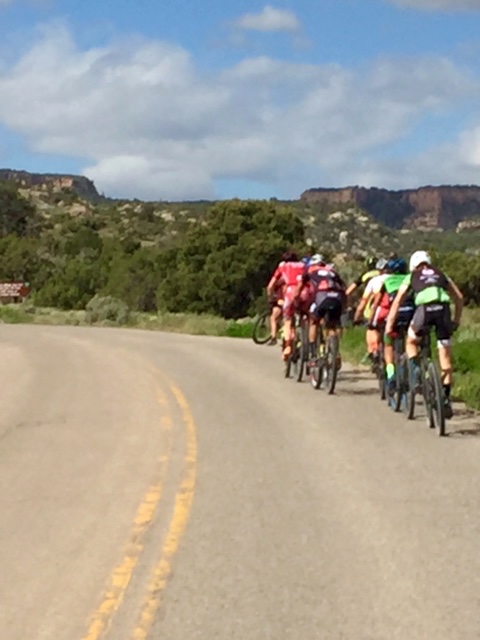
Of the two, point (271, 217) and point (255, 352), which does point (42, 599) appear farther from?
point (271, 217)

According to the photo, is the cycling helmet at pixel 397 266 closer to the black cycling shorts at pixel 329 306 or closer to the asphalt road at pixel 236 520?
the black cycling shorts at pixel 329 306

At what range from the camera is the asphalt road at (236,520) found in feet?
21.7

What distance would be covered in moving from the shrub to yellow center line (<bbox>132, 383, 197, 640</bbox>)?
32.8 m

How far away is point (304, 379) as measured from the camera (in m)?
19.1

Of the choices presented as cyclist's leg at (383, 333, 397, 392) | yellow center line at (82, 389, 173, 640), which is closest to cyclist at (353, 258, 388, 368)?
cyclist's leg at (383, 333, 397, 392)

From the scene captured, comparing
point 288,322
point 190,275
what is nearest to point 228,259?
point 190,275

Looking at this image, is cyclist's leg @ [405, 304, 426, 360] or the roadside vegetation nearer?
cyclist's leg @ [405, 304, 426, 360]

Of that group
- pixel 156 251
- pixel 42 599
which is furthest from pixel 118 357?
pixel 156 251

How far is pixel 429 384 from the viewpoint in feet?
42.8

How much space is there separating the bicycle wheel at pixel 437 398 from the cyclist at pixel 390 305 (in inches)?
75.2

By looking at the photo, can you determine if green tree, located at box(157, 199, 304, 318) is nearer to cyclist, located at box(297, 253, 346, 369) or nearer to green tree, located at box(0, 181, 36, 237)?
cyclist, located at box(297, 253, 346, 369)

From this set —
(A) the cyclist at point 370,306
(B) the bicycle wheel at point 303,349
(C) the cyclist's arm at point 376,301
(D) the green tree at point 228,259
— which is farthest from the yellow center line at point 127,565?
(D) the green tree at point 228,259

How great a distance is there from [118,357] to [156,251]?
4575 cm

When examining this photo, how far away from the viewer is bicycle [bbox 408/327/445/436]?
41.7 ft
